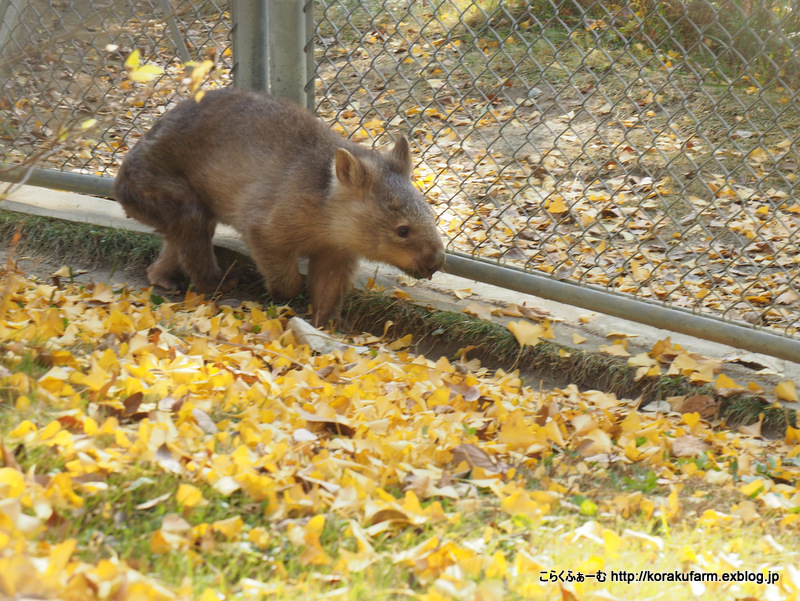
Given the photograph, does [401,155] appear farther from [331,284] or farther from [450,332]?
[450,332]

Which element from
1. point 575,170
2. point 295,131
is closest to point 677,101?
point 575,170

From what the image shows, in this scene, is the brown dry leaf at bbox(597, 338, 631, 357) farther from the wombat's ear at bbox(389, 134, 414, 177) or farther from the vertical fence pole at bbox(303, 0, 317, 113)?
Result: the vertical fence pole at bbox(303, 0, 317, 113)

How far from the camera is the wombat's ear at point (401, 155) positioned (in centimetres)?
536

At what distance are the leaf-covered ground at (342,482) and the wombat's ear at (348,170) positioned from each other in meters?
1.19

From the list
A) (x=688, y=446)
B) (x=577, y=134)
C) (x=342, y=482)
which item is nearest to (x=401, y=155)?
(x=577, y=134)

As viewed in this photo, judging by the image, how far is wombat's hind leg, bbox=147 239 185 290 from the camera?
18.5ft

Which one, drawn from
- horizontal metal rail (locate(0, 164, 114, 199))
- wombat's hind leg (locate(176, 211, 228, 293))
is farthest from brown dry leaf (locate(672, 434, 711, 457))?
horizontal metal rail (locate(0, 164, 114, 199))

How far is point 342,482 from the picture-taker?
296cm

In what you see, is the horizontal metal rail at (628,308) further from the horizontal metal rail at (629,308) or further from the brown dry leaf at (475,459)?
the brown dry leaf at (475,459)

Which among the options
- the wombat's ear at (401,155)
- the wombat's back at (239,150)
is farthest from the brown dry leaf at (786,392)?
the wombat's back at (239,150)

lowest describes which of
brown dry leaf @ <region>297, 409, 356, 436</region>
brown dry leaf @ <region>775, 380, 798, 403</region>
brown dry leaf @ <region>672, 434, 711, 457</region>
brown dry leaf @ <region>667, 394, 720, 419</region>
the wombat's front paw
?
the wombat's front paw

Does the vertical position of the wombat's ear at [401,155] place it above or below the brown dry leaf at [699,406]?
above

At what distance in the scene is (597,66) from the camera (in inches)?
333

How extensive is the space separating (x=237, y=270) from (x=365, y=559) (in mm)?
3571
